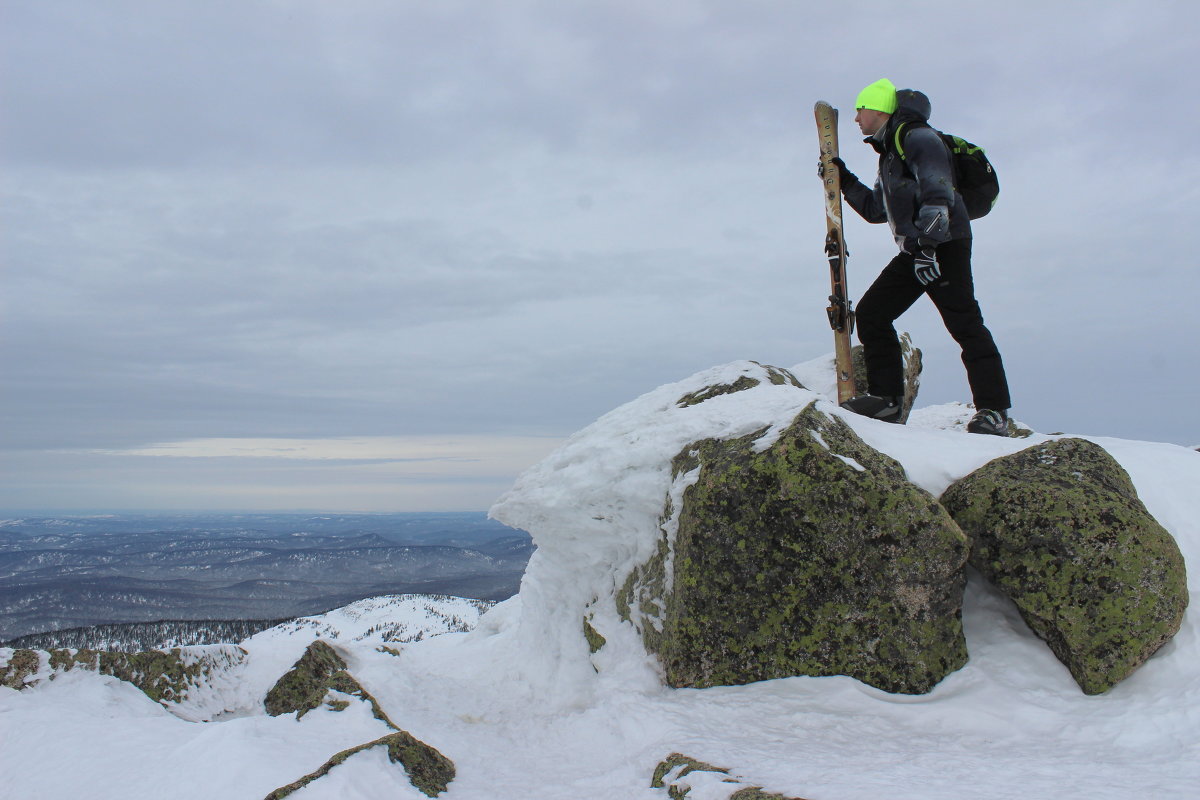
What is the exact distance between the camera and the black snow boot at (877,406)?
10.0 m

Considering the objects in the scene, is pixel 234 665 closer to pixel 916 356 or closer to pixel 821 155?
pixel 821 155

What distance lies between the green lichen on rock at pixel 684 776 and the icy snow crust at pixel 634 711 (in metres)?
0.11

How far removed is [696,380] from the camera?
38.2 feet

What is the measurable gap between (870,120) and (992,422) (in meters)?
4.59

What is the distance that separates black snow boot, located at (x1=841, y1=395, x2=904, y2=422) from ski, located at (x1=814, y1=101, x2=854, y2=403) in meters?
1.04

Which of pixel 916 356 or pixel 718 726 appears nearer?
pixel 718 726

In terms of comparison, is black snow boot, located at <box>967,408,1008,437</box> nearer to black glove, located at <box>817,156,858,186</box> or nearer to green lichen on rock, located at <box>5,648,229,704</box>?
black glove, located at <box>817,156,858,186</box>

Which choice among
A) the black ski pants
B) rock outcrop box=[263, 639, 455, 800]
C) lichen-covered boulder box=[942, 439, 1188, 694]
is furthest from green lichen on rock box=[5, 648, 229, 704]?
the black ski pants

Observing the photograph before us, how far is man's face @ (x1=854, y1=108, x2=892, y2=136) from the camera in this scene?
9.09 metres

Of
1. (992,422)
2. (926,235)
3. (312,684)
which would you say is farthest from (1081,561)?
(312,684)

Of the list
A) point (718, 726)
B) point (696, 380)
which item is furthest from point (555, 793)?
point (696, 380)

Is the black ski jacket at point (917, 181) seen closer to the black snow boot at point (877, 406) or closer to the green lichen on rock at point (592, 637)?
the black snow boot at point (877, 406)

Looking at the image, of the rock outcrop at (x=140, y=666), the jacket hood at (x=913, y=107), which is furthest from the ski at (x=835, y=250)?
the rock outcrop at (x=140, y=666)

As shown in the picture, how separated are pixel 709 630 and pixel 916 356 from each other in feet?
32.3
